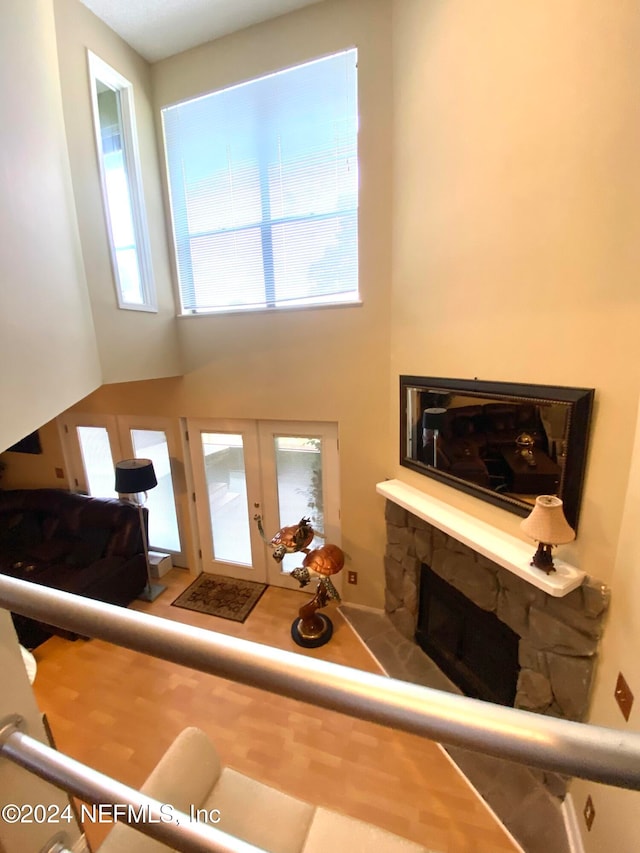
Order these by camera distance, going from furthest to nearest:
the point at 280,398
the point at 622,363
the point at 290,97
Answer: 1. the point at 280,398
2. the point at 290,97
3. the point at 622,363

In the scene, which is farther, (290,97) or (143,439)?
(143,439)

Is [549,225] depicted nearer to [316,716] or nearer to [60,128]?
[60,128]

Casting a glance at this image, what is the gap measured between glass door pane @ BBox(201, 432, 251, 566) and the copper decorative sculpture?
3.05 ft

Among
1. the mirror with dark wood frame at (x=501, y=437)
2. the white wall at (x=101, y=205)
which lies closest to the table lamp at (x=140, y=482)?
the white wall at (x=101, y=205)

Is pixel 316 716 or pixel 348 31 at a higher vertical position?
pixel 348 31

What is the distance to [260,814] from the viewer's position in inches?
56.8

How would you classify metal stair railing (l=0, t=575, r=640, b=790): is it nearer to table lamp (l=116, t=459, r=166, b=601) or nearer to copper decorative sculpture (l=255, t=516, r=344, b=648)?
copper decorative sculpture (l=255, t=516, r=344, b=648)

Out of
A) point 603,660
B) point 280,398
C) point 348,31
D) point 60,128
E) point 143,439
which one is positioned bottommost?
point 603,660

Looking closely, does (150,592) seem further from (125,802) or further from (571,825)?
(125,802)

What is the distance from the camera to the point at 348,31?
255 centimetres

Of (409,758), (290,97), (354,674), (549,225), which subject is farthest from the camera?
(290,97)

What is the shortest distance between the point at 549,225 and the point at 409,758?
3.08 metres

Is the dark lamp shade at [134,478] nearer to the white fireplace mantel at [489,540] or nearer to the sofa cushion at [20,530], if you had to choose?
the sofa cushion at [20,530]

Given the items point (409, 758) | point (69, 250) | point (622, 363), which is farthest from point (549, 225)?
point (409, 758)
